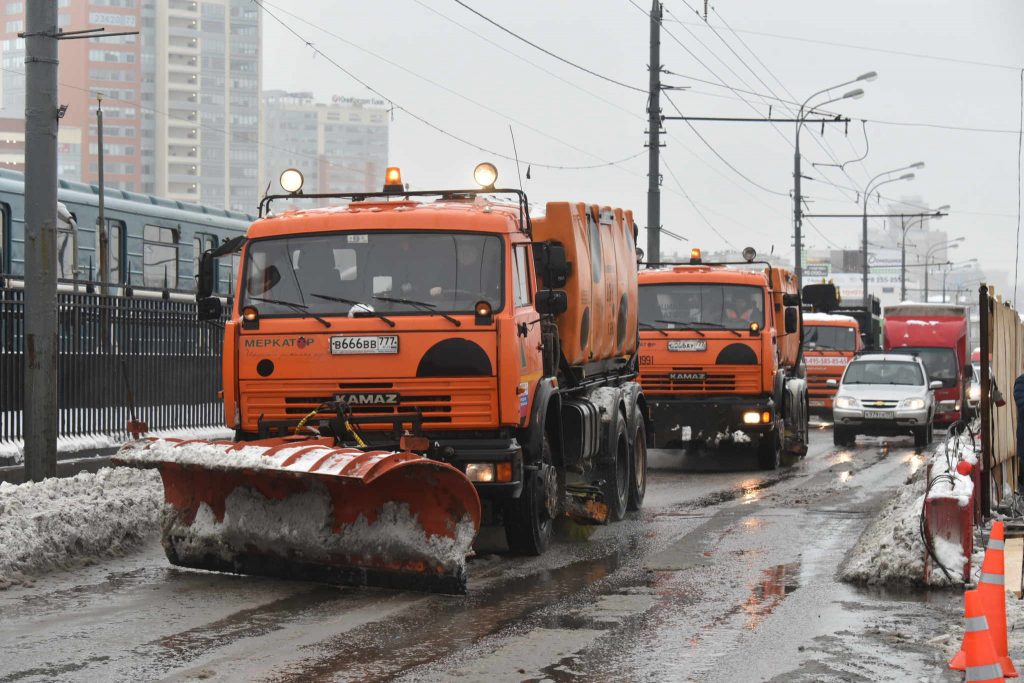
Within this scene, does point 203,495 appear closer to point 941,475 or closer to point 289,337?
point 289,337

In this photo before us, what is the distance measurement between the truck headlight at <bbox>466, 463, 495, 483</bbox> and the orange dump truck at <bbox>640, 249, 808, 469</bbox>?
32.5 ft

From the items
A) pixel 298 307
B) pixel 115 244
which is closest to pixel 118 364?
pixel 298 307

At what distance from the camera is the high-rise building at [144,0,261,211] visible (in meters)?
156

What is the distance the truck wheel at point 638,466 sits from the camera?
14602 mm

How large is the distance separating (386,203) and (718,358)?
373 inches

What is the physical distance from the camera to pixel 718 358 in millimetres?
19766

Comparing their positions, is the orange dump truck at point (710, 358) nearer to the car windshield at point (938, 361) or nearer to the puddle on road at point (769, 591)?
the puddle on road at point (769, 591)

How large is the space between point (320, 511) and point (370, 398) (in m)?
1.15

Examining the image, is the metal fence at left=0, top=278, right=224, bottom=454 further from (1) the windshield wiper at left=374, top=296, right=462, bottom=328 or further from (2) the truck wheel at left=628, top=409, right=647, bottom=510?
(2) the truck wheel at left=628, top=409, right=647, bottom=510

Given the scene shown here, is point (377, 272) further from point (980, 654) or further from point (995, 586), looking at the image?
point (980, 654)

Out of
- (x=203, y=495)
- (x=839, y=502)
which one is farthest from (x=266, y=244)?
(x=839, y=502)

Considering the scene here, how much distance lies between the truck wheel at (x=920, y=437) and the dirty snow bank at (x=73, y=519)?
1748 centimetres

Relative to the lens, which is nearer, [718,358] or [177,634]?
[177,634]

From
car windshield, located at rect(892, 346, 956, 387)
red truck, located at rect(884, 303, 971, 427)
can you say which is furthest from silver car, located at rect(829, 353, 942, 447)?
red truck, located at rect(884, 303, 971, 427)
